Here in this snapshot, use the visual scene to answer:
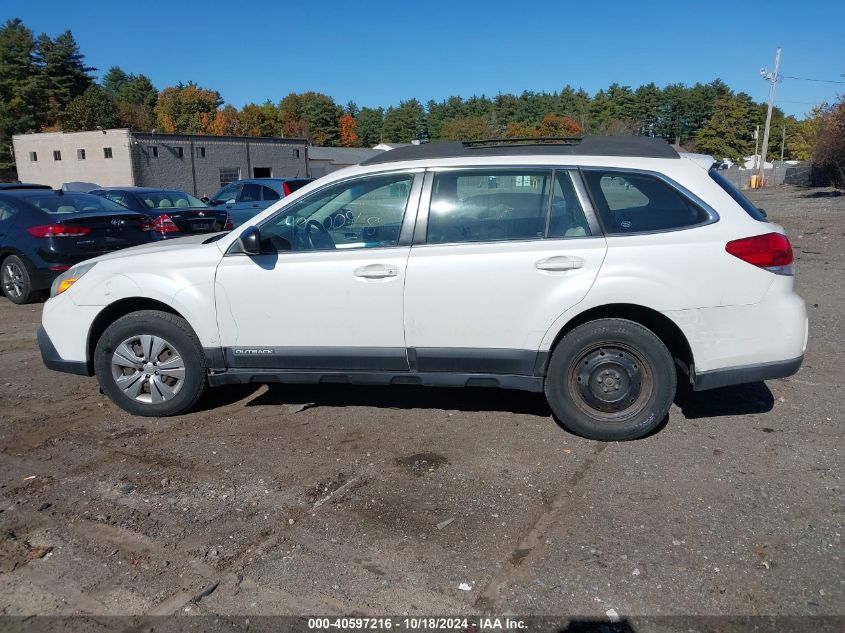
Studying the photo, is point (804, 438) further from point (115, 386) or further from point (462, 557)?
point (115, 386)

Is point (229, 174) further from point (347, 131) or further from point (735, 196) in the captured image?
point (347, 131)

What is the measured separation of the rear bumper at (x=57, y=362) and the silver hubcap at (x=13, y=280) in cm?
→ 519

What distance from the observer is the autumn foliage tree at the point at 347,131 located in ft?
369

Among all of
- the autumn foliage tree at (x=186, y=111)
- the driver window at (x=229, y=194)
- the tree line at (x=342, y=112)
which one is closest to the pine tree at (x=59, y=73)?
the tree line at (x=342, y=112)

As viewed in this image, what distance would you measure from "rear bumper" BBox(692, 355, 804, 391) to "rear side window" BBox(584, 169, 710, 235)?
963 millimetres

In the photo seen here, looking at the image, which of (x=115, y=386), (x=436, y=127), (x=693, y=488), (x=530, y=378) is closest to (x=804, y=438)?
(x=693, y=488)

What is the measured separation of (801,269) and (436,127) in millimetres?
113939

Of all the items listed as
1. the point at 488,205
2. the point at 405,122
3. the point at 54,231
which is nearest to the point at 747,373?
the point at 488,205

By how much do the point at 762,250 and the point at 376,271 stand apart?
2431 millimetres

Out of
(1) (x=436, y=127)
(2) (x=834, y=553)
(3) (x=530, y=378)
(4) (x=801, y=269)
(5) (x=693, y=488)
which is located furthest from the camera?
(1) (x=436, y=127)

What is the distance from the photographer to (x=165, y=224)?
1221 cm

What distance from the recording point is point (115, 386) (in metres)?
5.15

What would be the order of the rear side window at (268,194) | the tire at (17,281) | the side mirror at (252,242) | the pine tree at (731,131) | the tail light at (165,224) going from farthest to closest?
the pine tree at (731,131) < the rear side window at (268,194) < the tail light at (165,224) < the tire at (17,281) < the side mirror at (252,242)

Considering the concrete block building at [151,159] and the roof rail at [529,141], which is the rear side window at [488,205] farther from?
the concrete block building at [151,159]
